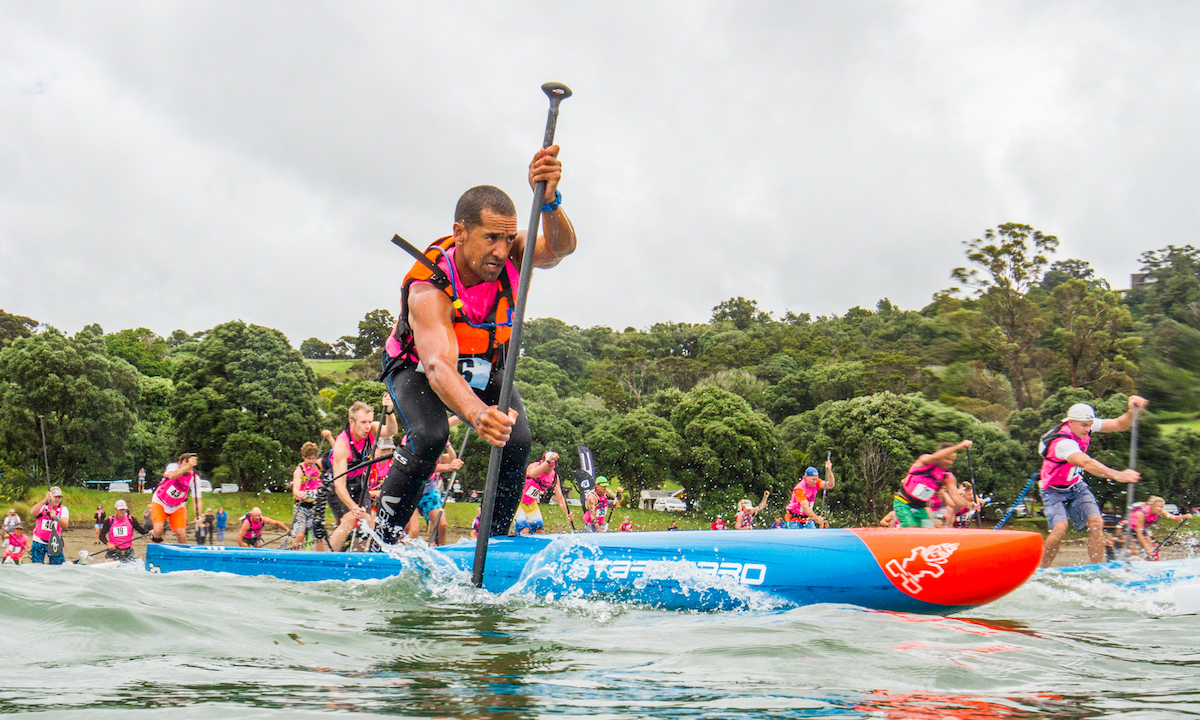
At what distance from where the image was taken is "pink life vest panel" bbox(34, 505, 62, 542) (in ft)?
48.5

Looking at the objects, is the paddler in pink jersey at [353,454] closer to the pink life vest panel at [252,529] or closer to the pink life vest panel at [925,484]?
the pink life vest panel at [925,484]

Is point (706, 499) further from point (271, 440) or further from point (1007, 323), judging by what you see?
point (271, 440)

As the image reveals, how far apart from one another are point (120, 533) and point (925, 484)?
12.0 m

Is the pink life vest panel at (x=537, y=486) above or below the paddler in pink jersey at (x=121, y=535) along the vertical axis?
above

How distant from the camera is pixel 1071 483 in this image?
7.59m

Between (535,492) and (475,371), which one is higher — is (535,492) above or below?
below

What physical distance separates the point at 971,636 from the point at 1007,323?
118ft

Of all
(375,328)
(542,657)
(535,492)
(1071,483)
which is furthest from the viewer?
(375,328)

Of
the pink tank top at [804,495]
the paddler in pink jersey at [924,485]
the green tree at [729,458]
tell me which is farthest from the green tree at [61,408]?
the paddler in pink jersey at [924,485]

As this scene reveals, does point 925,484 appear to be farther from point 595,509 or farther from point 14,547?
point 14,547

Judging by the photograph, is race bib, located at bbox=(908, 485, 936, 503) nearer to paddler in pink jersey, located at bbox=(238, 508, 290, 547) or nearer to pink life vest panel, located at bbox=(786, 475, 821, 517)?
pink life vest panel, located at bbox=(786, 475, 821, 517)

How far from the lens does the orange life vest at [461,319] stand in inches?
175

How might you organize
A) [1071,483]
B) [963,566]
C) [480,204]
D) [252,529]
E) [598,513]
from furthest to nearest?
[598,513], [252,529], [1071,483], [480,204], [963,566]

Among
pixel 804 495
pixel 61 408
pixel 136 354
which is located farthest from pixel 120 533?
pixel 136 354
